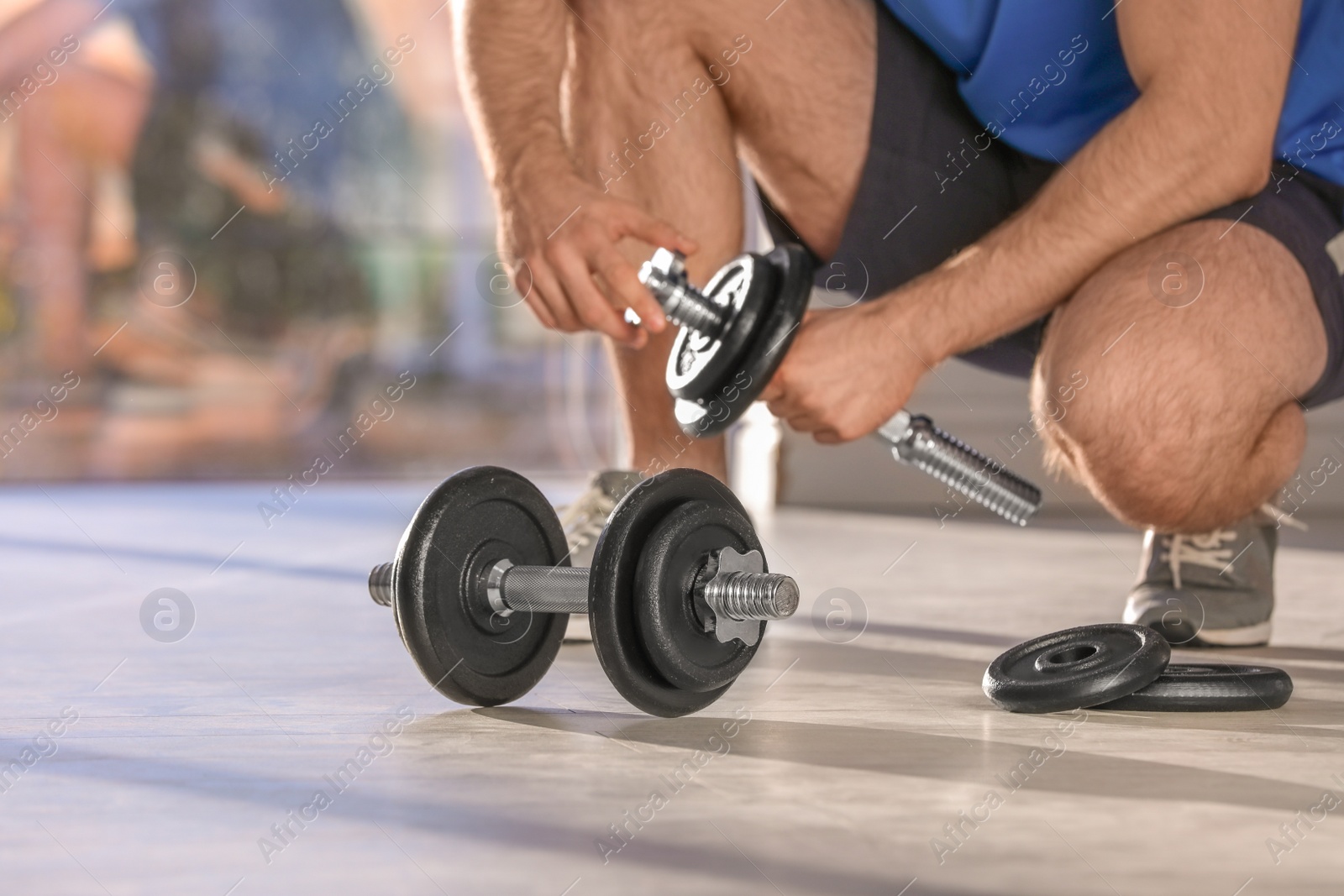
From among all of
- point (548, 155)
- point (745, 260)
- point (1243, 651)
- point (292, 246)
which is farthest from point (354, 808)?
point (292, 246)

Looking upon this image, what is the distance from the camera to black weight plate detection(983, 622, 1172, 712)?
0.87m

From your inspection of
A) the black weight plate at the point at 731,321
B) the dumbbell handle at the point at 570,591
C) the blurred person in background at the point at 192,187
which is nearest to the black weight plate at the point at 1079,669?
the dumbbell handle at the point at 570,591

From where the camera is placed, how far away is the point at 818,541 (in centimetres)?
212

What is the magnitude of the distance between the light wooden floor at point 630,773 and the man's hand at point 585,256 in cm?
30

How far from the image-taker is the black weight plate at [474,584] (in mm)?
853

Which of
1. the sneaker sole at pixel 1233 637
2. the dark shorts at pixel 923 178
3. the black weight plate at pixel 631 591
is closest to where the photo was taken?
the black weight plate at pixel 631 591

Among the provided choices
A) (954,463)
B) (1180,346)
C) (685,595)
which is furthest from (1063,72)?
(685,595)

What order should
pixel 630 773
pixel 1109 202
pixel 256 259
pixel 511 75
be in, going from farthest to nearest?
pixel 256 259
pixel 511 75
pixel 1109 202
pixel 630 773

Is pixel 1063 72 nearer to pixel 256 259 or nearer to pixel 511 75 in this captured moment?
pixel 511 75

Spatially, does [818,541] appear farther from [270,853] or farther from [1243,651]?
[270,853]

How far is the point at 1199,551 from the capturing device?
124cm

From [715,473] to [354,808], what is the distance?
739mm

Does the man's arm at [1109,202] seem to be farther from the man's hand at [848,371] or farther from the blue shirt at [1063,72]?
the blue shirt at [1063,72]

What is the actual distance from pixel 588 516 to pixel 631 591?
448 mm
